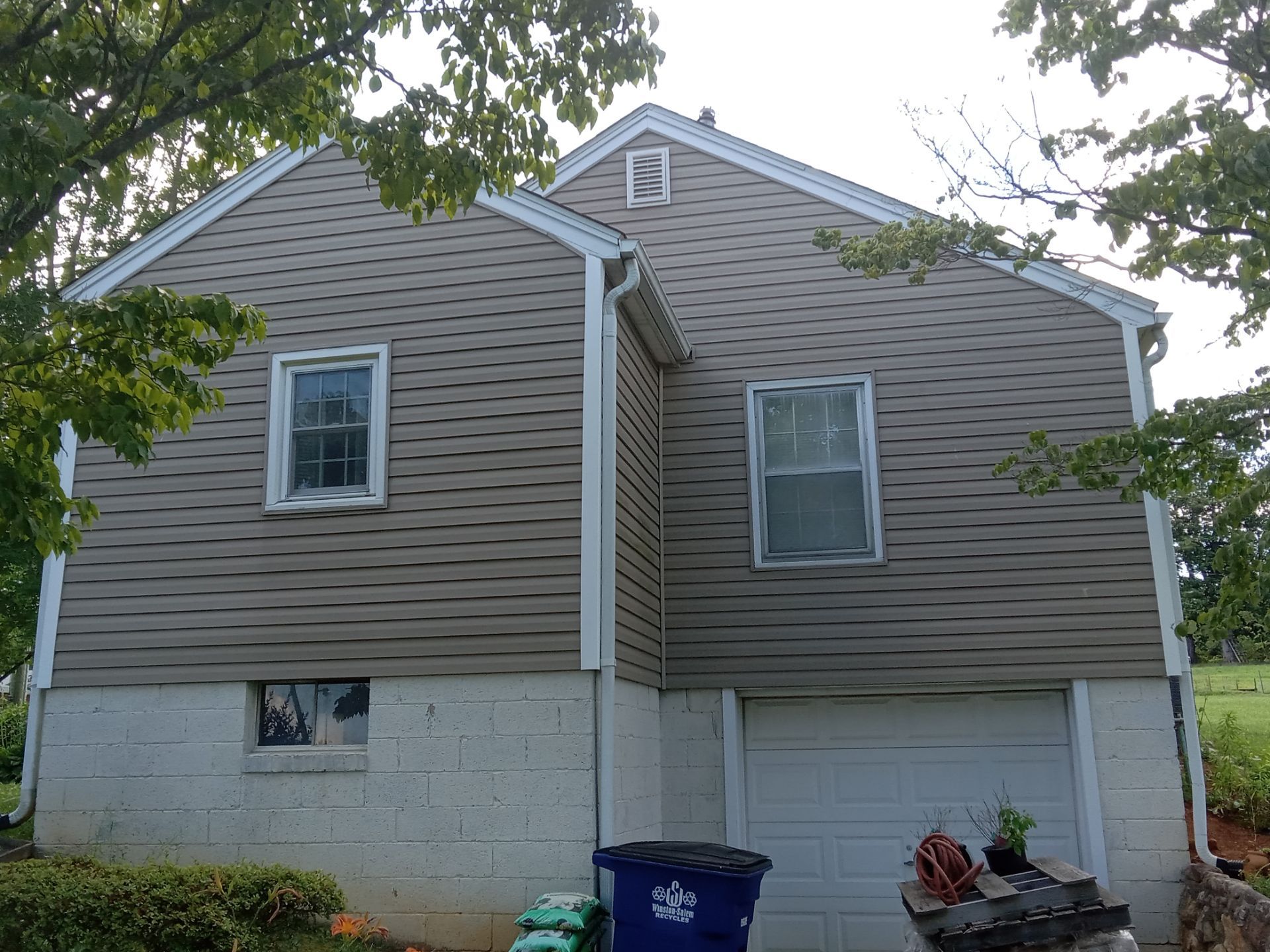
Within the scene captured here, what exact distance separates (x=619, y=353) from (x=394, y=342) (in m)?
1.65

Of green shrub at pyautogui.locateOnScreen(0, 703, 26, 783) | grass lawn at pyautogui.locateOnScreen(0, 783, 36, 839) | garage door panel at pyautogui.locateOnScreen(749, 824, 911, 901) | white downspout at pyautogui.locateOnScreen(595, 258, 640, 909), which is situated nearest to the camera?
white downspout at pyautogui.locateOnScreen(595, 258, 640, 909)

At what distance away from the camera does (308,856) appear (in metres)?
7.37


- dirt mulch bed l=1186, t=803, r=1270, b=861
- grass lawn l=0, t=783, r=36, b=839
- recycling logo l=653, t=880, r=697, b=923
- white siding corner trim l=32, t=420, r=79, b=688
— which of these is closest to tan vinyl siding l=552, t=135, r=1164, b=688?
dirt mulch bed l=1186, t=803, r=1270, b=861

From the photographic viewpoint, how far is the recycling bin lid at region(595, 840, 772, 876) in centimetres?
591

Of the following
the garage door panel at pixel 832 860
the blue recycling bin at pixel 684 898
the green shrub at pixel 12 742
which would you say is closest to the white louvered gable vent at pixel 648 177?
the garage door panel at pixel 832 860

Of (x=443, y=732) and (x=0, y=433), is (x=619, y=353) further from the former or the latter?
(x=0, y=433)

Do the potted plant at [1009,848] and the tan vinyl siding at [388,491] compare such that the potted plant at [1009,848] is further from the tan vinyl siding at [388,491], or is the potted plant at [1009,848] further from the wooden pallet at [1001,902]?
the tan vinyl siding at [388,491]

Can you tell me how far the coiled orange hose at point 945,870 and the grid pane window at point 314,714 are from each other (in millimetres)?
3799

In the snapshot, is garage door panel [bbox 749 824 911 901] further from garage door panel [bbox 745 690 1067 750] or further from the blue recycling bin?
the blue recycling bin

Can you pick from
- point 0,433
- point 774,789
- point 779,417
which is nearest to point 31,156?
point 0,433

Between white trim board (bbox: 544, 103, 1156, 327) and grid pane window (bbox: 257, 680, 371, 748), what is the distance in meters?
4.40

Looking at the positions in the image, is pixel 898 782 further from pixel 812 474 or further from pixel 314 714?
pixel 314 714

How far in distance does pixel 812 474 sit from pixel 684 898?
13.8 feet

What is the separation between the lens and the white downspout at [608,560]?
7.01 m
